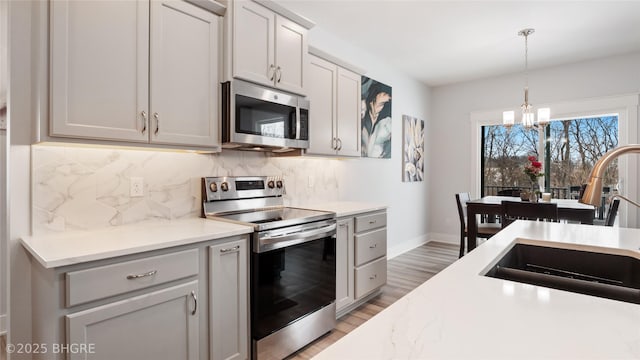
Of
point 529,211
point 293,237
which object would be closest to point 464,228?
point 529,211

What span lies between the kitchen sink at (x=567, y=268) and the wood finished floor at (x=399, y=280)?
1446 mm

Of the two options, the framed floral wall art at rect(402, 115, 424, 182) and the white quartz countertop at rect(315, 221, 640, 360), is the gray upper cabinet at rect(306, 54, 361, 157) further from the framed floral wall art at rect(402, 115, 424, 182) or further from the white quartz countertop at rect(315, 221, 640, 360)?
the white quartz countertop at rect(315, 221, 640, 360)

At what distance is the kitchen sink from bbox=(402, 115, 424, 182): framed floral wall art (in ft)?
11.5

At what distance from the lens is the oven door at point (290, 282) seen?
1.94m

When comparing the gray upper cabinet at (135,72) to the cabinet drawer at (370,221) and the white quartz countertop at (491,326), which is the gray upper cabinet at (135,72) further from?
the white quartz countertop at (491,326)

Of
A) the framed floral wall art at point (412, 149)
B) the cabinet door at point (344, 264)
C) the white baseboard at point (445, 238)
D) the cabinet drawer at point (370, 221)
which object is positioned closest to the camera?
the cabinet door at point (344, 264)

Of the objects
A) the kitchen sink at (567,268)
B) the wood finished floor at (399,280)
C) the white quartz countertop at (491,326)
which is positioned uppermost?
the white quartz countertop at (491,326)

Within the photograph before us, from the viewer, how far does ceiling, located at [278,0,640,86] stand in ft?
9.65

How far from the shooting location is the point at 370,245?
2.99 m

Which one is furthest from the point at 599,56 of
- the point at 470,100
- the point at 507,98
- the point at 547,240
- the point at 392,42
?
the point at 547,240

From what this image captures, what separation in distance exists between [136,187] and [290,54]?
1.43m

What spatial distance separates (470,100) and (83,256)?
5435 mm

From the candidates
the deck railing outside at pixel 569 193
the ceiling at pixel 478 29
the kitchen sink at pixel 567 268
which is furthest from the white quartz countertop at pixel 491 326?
the deck railing outside at pixel 569 193

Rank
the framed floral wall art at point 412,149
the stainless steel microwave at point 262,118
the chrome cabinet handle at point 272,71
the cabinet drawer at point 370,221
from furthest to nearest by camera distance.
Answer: the framed floral wall art at point 412,149, the cabinet drawer at point 370,221, the chrome cabinet handle at point 272,71, the stainless steel microwave at point 262,118
